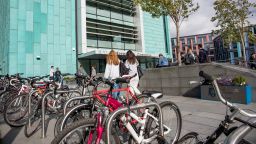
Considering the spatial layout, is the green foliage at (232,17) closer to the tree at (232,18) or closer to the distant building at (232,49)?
the tree at (232,18)

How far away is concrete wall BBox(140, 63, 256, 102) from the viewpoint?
297 inches

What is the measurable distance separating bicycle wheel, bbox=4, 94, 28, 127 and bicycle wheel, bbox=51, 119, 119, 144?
3.48 meters

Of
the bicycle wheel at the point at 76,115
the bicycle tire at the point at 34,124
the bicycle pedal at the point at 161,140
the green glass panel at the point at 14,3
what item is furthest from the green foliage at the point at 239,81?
the green glass panel at the point at 14,3

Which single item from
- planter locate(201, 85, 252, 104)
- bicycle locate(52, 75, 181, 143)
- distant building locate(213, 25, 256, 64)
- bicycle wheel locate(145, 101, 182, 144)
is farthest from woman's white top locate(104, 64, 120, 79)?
distant building locate(213, 25, 256, 64)

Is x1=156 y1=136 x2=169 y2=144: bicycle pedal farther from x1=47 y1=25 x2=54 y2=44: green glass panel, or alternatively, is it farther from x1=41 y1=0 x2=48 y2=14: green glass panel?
x1=41 y1=0 x2=48 y2=14: green glass panel

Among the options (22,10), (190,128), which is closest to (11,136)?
(190,128)

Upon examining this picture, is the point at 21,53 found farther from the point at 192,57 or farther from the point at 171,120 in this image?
the point at 171,120

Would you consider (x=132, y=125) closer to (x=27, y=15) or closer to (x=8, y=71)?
(x=8, y=71)

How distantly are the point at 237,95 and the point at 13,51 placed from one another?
21965 millimetres

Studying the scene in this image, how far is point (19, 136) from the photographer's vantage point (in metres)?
4.18

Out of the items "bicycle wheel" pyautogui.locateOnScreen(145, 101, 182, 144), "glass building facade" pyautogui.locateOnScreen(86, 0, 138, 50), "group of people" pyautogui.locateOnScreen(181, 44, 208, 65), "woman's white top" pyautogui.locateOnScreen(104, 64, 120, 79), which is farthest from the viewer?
"glass building facade" pyautogui.locateOnScreen(86, 0, 138, 50)

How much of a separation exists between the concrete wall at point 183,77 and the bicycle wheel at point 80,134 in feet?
22.4

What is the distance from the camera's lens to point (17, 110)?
5117 millimetres

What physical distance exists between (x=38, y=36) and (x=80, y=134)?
23.6 meters
